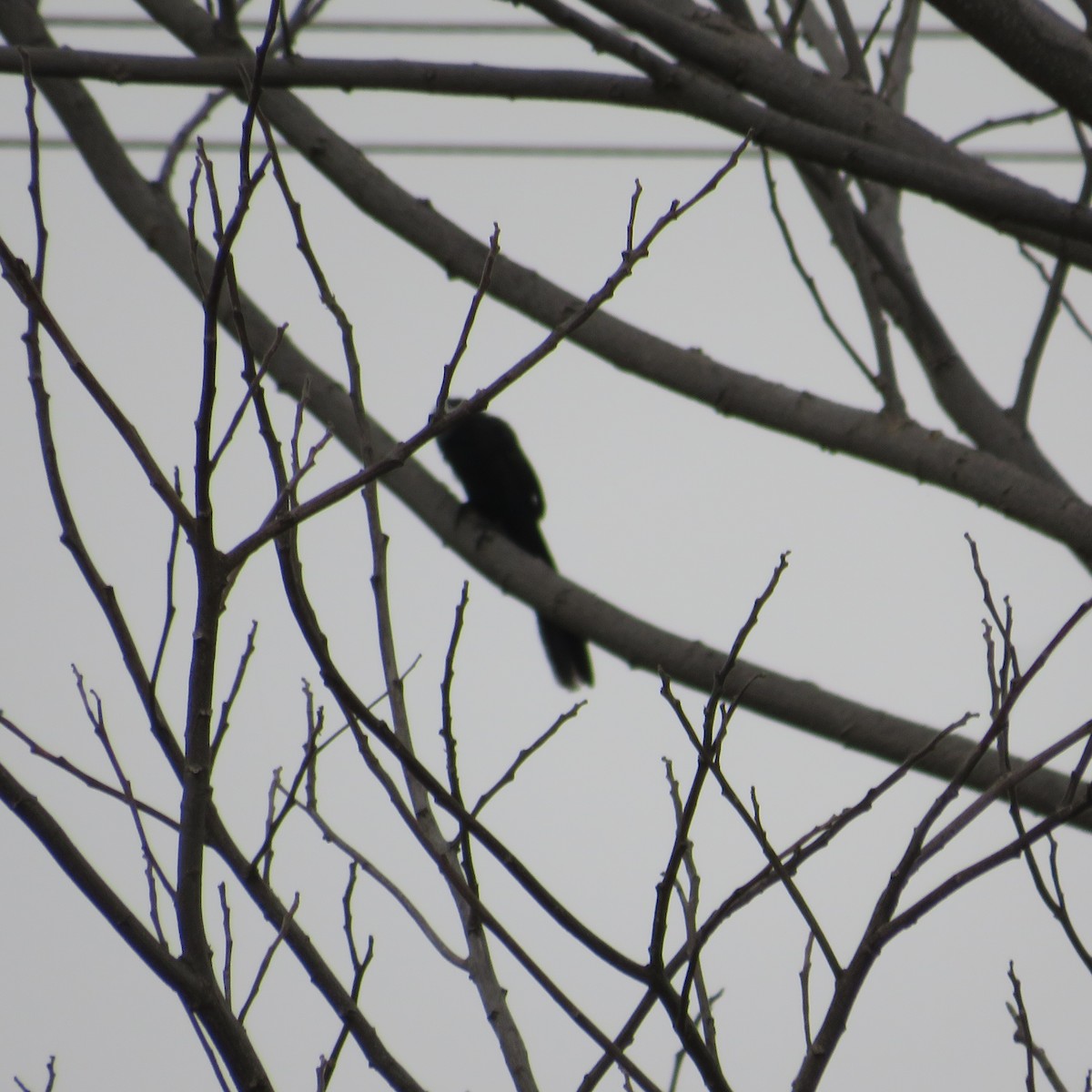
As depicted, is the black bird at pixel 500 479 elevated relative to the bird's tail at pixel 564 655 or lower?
elevated

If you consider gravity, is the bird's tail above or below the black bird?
below

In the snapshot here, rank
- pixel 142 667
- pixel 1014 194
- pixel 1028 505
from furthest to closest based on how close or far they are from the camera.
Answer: pixel 1028 505
pixel 1014 194
pixel 142 667

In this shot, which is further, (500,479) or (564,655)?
(500,479)

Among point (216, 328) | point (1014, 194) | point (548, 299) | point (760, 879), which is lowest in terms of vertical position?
point (760, 879)

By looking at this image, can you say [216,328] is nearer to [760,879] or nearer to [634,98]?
[760,879]

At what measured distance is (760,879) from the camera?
114cm

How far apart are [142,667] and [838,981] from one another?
0.62 meters

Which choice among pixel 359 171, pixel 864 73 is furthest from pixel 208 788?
pixel 864 73

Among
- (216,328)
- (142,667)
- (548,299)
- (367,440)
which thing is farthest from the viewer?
(548,299)

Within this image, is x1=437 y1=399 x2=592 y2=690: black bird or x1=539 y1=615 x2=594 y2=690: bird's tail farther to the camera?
x1=437 y1=399 x2=592 y2=690: black bird

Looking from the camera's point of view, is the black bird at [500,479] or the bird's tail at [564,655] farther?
the black bird at [500,479]

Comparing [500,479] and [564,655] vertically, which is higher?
[500,479]

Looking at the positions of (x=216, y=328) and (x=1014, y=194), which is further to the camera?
(x=1014, y=194)

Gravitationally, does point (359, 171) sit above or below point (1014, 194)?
above
